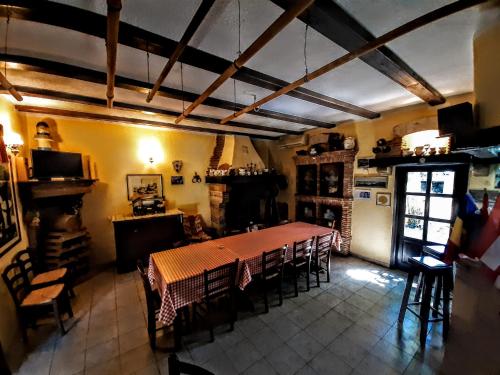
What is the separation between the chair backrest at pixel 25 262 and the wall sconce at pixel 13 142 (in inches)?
51.6

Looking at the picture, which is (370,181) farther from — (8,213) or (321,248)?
(8,213)

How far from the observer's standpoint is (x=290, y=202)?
576 cm

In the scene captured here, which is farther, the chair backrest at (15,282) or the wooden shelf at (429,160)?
the wooden shelf at (429,160)

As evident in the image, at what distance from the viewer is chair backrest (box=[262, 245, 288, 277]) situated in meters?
2.62

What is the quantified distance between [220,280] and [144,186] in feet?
10.4

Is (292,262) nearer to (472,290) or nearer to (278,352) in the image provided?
(278,352)

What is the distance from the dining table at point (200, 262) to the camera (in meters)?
2.00

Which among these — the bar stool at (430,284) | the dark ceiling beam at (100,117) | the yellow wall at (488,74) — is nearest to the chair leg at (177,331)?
the bar stool at (430,284)

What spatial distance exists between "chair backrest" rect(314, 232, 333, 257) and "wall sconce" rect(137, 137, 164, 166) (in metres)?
3.83

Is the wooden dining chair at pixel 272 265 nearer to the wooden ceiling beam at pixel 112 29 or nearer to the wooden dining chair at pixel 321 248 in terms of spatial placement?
the wooden dining chair at pixel 321 248

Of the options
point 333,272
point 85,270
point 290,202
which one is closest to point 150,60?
point 85,270

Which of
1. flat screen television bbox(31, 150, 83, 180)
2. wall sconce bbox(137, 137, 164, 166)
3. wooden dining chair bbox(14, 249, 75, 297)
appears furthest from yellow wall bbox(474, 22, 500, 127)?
flat screen television bbox(31, 150, 83, 180)

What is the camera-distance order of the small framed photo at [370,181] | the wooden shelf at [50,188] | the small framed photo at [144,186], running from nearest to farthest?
the wooden shelf at [50,188], the small framed photo at [370,181], the small framed photo at [144,186]

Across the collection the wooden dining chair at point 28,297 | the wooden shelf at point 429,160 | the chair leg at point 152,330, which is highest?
the wooden shelf at point 429,160
